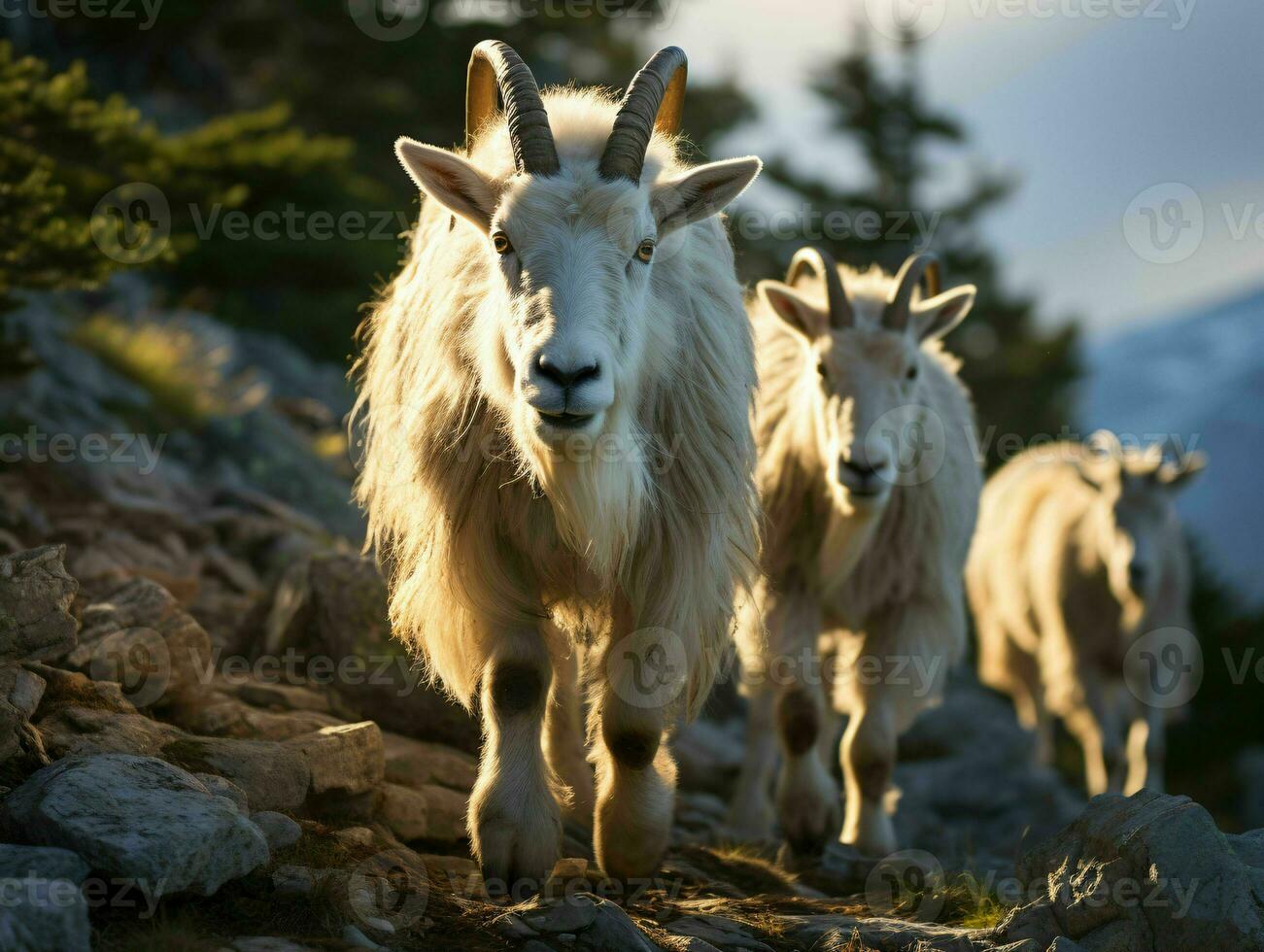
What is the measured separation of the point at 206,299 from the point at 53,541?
8627 millimetres

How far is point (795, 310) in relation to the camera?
22.1ft

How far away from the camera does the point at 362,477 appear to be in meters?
5.66

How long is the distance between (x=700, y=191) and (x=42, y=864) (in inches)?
120

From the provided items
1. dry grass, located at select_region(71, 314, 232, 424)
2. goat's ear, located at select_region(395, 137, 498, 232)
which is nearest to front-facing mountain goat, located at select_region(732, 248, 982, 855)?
goat's ear, located at select_region(395, 137, 498, 232)

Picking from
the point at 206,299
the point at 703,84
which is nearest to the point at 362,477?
the point at 206,299

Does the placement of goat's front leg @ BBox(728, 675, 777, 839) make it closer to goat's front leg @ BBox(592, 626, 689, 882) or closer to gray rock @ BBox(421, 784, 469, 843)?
gray rock @ BBox(421, 784, 469, 843)

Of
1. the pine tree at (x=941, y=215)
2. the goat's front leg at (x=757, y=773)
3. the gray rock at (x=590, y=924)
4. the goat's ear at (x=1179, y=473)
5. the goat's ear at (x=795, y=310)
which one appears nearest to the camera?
the gray rock at (x=590, y=924)

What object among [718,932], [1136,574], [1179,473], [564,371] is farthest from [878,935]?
[1179,473]

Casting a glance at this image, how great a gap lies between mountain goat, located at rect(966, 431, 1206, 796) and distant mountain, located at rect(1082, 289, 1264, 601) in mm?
33651

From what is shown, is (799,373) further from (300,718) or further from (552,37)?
(552,37)

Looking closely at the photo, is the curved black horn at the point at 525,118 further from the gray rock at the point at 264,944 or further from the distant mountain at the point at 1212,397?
the distant mountain at the point at 1212,397

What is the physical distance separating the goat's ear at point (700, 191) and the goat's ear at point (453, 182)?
589 mm

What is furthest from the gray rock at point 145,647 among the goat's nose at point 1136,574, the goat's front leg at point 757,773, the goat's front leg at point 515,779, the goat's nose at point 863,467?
the goat's nose at point 1136,574

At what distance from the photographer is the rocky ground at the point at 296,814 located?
148 inches
